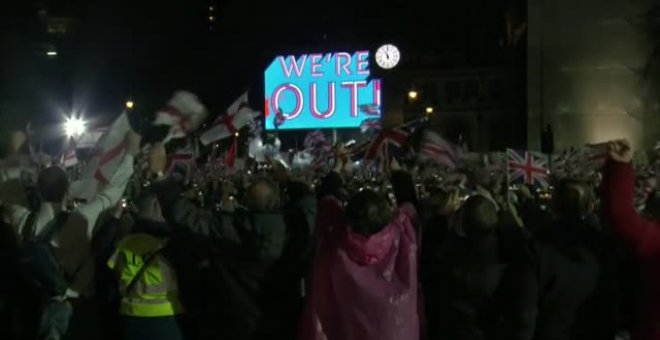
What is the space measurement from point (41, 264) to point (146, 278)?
0.69 meters

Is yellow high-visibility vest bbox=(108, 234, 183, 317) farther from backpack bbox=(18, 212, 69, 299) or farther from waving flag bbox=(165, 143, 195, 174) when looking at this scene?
waving flag bbox=(165, 143, 195, 174)

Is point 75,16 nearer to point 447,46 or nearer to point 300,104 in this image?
point 300,104

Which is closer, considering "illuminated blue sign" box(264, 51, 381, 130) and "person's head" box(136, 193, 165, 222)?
"person's head" box(136, 193, 165, 222)

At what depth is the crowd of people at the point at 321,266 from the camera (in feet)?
17.5

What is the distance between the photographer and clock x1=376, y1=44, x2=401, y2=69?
64.2 m

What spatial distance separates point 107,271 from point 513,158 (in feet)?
31.5

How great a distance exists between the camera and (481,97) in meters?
63.5

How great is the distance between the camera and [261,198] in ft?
19.5

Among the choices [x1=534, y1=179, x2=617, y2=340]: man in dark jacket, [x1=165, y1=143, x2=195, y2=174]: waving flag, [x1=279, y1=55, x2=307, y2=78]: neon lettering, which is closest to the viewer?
[x1=534, y1=179, x2=617, y2=340]: man in dark jacket

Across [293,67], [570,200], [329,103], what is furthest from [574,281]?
[293,67]

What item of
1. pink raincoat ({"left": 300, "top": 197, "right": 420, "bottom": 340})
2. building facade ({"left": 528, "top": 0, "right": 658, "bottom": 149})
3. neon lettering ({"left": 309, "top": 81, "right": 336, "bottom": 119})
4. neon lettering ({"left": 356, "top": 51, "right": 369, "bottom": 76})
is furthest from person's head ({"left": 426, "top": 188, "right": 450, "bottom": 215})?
neon lettering ({"left": 356, "top": 51, "right": 369, "bottom": 76})

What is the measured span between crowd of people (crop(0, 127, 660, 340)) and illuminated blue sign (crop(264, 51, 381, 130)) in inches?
2247

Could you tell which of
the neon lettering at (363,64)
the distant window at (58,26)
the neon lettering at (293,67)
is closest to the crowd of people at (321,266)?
the neon lettering at (363,64)

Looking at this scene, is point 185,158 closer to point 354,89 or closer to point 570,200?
point 570,200
